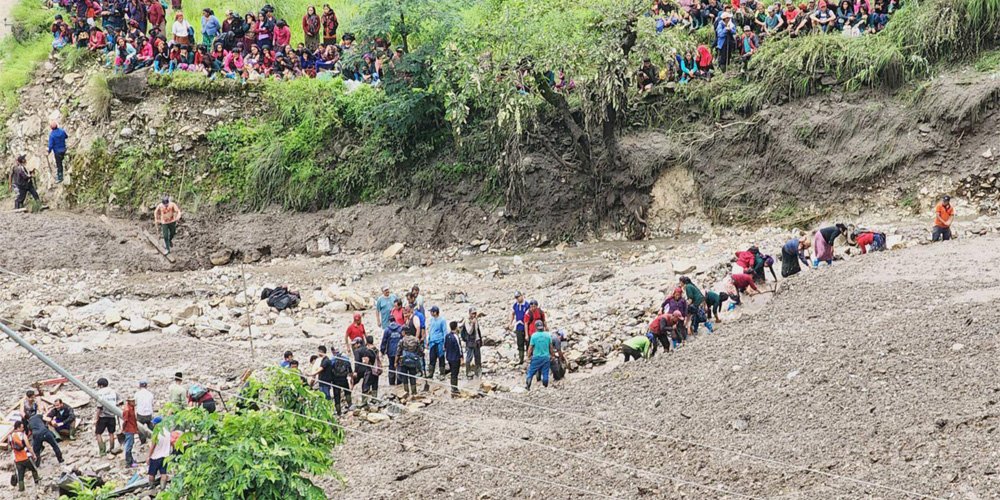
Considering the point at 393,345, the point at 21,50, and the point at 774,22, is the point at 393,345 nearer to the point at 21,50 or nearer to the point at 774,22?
the point at 774,22

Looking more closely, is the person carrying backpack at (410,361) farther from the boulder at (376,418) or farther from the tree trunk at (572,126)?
the tree trunk at (572,126)

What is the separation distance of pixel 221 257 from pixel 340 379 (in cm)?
1192

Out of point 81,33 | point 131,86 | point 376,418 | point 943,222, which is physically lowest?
point 376,418

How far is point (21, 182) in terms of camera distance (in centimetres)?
3044

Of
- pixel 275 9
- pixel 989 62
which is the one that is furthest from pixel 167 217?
pixel 989 62

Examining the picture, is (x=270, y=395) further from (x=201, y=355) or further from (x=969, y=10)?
(x=969, y=10)

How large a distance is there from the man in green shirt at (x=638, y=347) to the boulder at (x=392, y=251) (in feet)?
32.4

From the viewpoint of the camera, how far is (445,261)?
87.5ft

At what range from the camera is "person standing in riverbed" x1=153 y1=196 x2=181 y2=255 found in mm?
27889

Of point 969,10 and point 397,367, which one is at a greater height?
point 969,10

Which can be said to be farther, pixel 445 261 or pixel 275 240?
pixel 275 240

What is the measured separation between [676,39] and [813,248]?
6.84 m

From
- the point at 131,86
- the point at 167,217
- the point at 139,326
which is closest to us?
the point at 139,326

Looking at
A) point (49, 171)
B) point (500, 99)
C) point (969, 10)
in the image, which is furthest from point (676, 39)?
point (49, 171)
